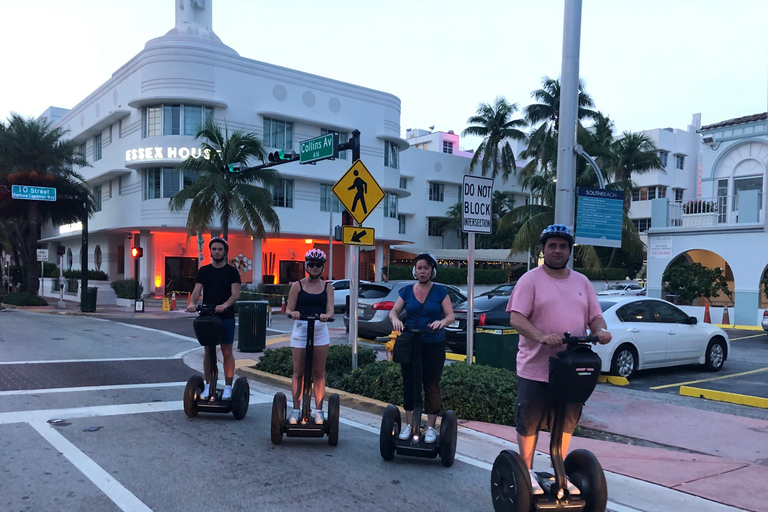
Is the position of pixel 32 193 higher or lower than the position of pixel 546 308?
higher

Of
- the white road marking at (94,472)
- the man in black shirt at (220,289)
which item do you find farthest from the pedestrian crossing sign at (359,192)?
the white road marking at (94,472)

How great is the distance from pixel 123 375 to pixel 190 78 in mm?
23880

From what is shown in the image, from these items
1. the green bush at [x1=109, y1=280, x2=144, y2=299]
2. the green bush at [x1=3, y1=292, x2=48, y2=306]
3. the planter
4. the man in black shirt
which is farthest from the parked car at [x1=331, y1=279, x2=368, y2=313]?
the man in black shirt

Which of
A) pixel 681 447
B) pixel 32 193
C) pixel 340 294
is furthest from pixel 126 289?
pixel 681 447

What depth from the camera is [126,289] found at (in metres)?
30.7

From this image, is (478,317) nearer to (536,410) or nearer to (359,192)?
(359,192)

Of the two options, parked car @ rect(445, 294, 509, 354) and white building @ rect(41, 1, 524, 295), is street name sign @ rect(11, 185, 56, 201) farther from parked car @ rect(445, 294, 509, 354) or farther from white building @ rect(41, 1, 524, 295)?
parked car @ rect(445, 294, 509, 354)

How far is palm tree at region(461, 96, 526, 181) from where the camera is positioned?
47219 millimetres

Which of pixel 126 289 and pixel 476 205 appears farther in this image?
pixel 126 289

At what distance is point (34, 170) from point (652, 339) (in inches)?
1081

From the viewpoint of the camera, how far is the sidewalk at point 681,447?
5.19 metres

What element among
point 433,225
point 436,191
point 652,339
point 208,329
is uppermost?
point 436,191

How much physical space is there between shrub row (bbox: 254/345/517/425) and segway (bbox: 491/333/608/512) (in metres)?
3.14

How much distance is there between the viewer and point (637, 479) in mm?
5328
